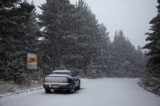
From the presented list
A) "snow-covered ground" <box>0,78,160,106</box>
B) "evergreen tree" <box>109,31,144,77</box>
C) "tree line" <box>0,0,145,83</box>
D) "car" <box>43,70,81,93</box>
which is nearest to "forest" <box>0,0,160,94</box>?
"tree line" <box>0,0,145,83</box>

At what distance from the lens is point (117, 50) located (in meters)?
97.8

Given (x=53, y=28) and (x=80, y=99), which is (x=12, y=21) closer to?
(x=80, y=99)

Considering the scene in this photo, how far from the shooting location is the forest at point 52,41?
2218cm

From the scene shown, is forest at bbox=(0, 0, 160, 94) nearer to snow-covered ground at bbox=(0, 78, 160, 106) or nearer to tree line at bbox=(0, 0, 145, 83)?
tree line at bbox=(0, 0, 145, 83)

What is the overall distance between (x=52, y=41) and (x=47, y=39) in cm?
141

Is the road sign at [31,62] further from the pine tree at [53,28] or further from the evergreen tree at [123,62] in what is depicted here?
the evergreen tree at [123,62]

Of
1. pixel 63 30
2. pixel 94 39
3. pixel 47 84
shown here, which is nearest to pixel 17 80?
pixel 47 84

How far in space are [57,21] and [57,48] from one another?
16.1 ft

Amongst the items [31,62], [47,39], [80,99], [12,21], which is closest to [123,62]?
[47,39]

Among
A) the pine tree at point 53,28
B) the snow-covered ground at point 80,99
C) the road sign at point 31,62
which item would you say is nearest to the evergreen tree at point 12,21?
the road sign at point 31,62

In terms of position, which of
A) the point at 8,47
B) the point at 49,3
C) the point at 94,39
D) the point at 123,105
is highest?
the point at 49,3

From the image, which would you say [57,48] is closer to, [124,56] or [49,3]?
[49,3]

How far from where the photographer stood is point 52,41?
1934 inches

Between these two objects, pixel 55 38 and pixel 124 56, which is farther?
pixel 124 56
